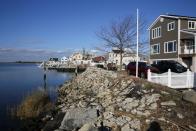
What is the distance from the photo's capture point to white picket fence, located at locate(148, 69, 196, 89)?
69.3ft

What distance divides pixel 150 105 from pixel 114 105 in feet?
6.19

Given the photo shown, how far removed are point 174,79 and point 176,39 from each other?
22693mm

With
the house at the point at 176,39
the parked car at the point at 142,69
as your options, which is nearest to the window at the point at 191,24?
the house at the point at 176,39

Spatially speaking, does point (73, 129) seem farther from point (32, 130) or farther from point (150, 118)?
point (32, 130)

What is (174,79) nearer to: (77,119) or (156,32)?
(77,119)

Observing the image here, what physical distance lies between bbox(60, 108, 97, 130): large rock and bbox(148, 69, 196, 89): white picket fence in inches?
361

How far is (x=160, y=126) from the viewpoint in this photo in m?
11.8

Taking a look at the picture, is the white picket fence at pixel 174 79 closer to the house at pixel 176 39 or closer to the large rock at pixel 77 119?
the large rock at pixel 77 119

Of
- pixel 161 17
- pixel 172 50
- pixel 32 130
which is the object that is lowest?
pixel 32 130

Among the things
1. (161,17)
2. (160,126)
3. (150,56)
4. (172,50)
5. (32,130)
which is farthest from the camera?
(150,56)

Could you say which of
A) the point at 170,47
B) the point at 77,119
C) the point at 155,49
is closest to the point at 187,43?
the point at 170,47

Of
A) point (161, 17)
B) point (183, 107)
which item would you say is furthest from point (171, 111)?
point (161, 17)

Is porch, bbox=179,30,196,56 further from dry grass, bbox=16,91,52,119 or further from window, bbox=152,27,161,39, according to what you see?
dry grass, bbox=16,91,52,119

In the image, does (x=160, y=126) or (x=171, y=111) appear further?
(x=171, y=111)
